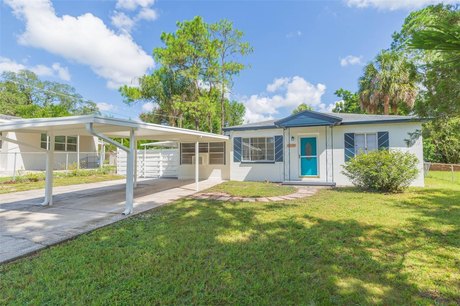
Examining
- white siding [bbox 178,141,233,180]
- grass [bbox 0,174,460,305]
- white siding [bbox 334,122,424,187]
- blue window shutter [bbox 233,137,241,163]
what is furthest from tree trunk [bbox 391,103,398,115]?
grass [bbox 0,174,460,305]

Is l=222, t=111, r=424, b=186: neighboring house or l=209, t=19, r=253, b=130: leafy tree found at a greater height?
l=209, t=19, r=253, b=130: leafy tree

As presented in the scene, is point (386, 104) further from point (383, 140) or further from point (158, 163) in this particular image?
point (158, 163)

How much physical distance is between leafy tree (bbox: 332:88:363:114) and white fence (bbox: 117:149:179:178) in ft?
74.8

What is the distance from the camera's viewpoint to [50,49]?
22.3 meters

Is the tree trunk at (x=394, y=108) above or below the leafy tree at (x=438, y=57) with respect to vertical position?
above

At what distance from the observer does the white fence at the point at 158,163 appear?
15.1 metres

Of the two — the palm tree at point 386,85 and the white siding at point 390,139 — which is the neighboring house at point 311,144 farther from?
the palm tree at point 386,85

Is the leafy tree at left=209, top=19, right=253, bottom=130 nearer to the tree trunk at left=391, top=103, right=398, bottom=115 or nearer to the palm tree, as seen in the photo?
the palm tree

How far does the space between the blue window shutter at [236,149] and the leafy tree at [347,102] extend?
21457mm

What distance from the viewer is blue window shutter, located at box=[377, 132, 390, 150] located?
1001cm

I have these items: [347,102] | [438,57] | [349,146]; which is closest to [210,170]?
[349,146]

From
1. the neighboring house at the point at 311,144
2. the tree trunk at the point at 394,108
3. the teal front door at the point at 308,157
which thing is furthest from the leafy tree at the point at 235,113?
the teal front door at the point at 308,157

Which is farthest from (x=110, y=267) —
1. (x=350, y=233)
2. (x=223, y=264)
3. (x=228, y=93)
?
(x=228, y=93)

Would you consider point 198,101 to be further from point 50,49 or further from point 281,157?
point 50,49
